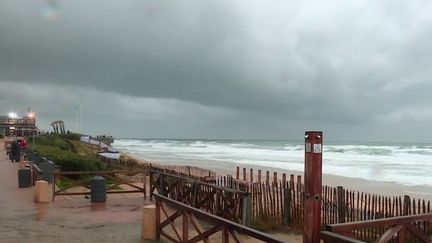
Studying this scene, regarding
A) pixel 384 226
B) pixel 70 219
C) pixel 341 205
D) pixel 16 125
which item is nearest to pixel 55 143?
pixel 70 219

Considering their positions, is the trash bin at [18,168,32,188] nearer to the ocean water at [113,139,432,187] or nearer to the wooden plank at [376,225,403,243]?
the wooden plank at [376,225,403,243]

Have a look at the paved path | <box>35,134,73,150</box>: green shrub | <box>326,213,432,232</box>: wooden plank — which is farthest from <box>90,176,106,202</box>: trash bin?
<box>35,134,73,150</box>: green shrub

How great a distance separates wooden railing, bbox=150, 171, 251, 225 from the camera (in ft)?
33.8

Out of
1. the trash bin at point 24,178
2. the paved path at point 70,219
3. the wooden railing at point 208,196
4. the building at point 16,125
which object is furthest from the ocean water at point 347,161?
the building at point 16,125

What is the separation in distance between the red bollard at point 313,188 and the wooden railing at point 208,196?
413cm

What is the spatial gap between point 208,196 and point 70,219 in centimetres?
352

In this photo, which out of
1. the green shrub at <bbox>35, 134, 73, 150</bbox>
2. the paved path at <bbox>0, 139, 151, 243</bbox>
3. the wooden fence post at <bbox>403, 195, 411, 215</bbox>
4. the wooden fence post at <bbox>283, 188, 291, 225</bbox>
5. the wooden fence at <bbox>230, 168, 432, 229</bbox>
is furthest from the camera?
the green shrub at <bbox>35, 134, 73, 150</bbox>

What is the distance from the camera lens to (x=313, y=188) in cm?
604

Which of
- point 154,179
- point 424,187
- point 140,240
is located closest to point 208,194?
point 140,240

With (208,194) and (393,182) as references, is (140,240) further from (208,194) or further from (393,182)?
(393,182)

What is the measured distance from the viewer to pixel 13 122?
11944cm

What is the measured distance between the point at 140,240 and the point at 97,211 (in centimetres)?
398

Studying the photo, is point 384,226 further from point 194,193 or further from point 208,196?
point 194,193

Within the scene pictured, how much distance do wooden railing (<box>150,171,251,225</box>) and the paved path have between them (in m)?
0.92
